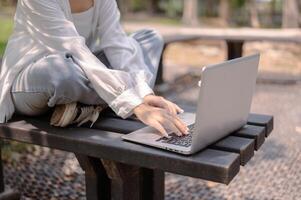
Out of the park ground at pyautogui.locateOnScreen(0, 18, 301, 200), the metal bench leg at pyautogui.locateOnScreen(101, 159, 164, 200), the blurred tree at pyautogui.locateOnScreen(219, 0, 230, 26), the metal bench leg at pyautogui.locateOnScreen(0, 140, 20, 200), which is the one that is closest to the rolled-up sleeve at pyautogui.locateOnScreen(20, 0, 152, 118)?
the metal bench leg at pyautogui.locateOnScreen(101, 159, 164, 200)

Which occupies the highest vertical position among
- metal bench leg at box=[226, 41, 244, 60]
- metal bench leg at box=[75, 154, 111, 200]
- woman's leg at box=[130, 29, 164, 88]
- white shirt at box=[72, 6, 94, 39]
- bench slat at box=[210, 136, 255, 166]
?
white shirt at box=[72, 6, 94, 39]

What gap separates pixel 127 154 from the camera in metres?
1.37

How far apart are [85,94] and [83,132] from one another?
146 mm

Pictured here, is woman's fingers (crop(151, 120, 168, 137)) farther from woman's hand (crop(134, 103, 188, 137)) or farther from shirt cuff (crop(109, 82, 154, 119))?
shirt cuff (crop(109, 82, 154, 119))

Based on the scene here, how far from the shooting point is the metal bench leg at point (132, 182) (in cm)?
162

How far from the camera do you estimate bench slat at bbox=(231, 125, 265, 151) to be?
1521mm

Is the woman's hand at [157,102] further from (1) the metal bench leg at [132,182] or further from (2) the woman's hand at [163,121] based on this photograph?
(1) the metal bench leg at [132,182]

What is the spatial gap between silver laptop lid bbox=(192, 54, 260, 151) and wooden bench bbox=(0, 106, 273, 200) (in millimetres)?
47

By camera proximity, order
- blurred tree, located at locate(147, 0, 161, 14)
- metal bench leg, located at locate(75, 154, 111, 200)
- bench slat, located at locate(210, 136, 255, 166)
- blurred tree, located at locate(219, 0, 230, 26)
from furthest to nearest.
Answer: blurred tree, located at locate(147, 0, 161, 14), blurred tree, located at locate(219, 0, 230, 26), metal bench leg, located at locate(75, 154, 111, 200), bench slat, located at locate(210, 136, 255, 166)

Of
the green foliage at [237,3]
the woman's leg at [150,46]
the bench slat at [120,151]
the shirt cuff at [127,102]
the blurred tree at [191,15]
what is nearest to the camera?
the bench slat at [120,151]

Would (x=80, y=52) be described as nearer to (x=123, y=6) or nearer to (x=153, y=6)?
(x=123, y=6)

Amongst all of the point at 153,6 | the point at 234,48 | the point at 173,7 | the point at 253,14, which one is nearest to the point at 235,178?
the point at 234,48

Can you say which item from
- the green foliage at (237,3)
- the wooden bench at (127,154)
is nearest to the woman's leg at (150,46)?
the wooden bench at (127,154)

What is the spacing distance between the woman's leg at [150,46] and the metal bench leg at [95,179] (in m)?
0.56
